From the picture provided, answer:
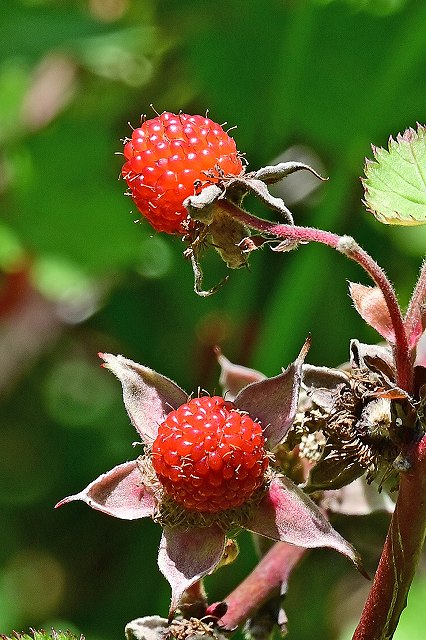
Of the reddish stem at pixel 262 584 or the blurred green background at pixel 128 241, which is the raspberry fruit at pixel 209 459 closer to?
the reddish stem at pixel 262 584

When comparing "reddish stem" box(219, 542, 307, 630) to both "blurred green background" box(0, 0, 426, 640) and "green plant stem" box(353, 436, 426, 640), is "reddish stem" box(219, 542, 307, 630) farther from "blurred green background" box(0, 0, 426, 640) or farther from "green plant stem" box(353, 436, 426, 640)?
"blurred green background" box(0, 0, 426, 640)

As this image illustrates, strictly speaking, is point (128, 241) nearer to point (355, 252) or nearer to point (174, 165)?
point (174, 165)

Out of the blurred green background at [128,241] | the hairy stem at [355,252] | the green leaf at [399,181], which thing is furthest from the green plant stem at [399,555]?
the blurred green background at [128,241]

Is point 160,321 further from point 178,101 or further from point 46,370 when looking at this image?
point 178,101

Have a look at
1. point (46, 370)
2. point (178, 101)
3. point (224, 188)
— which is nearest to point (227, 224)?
point (224, 188)

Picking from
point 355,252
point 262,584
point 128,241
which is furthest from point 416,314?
point 128,241

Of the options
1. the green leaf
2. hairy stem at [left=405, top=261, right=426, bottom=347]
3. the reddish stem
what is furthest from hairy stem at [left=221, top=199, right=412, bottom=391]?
the reddish stem
